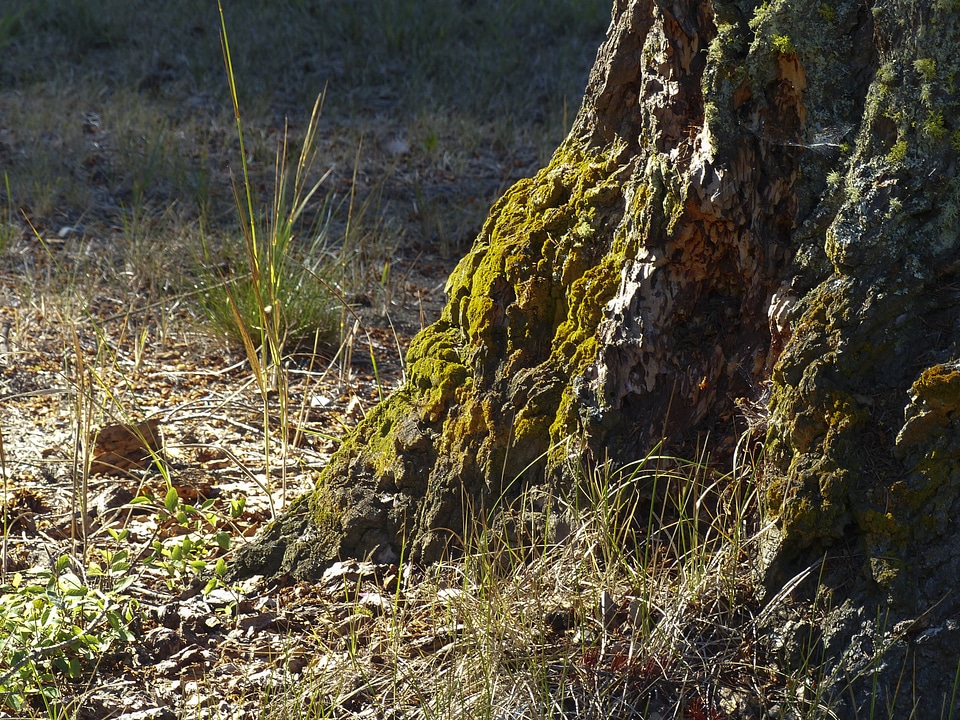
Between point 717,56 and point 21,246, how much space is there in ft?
14.3

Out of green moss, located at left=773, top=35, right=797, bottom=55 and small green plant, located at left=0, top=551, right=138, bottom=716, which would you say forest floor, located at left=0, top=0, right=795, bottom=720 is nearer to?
small green plant, located at left=0, top=551, right=138, bottom=716

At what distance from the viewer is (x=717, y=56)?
1.85 m

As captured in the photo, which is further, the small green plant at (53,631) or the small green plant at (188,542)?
the small green plant at (188,542)

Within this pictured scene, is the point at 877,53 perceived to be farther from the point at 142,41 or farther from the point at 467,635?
the point at 142,41

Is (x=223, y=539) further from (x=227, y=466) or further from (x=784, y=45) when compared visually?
(x=784, y=45)

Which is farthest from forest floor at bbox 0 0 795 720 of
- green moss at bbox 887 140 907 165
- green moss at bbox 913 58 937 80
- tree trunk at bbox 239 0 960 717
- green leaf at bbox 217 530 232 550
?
green moss at bbox 913 58 937 80

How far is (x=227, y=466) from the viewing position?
3.00 metres

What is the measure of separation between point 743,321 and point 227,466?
177 centimetres

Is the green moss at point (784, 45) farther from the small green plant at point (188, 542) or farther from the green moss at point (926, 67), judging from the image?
the small green plant at point (188, 542)

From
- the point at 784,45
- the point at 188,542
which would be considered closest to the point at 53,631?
the point at 188,542

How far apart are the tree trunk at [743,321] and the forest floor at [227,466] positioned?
201 mm

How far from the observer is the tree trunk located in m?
1.64

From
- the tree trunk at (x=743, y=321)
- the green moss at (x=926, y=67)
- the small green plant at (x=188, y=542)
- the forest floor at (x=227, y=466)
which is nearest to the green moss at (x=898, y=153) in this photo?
the tree trunk at (x=743, y=321)

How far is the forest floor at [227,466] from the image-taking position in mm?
1815
